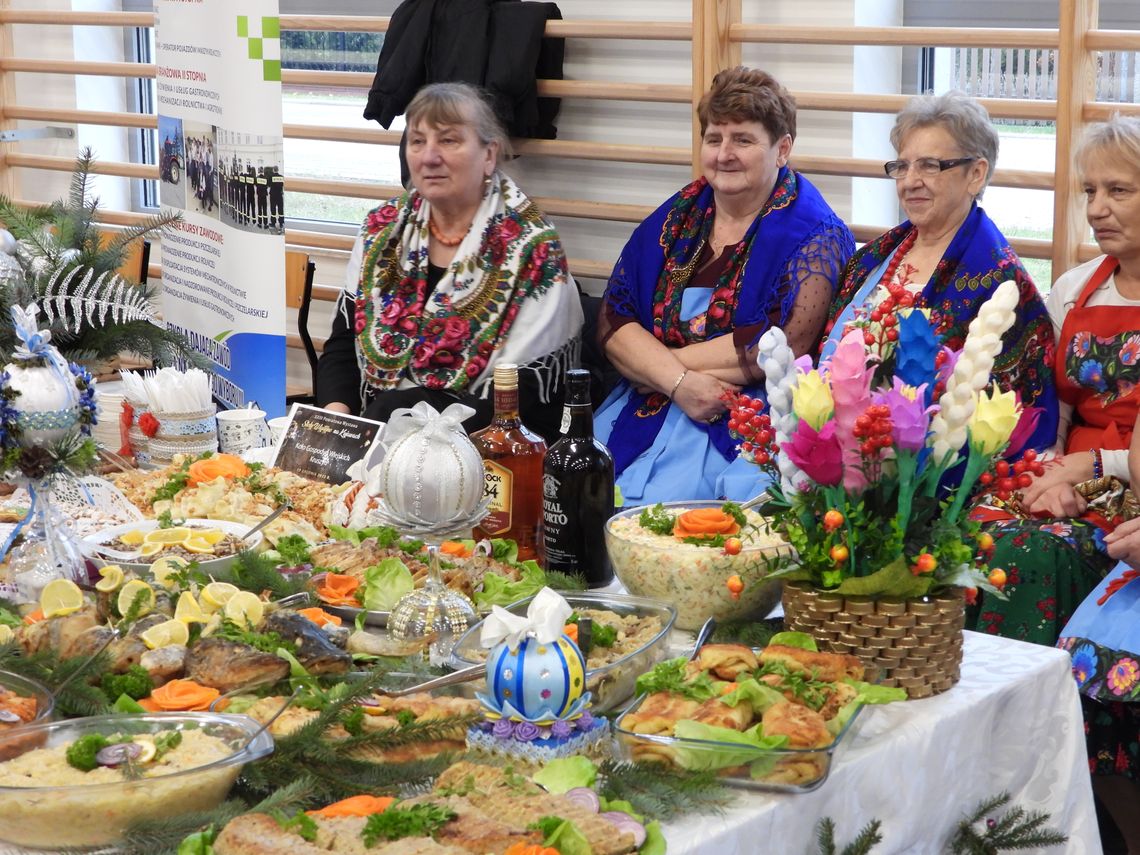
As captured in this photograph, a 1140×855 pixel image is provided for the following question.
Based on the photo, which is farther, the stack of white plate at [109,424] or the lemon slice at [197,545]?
the stack of white plate at [109,424]

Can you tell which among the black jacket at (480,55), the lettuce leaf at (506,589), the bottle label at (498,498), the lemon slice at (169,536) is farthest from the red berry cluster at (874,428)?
the black jacket at (480,55)

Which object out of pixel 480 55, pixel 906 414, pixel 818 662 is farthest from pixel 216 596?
pixel 480 55

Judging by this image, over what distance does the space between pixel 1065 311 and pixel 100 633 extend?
7.07ft

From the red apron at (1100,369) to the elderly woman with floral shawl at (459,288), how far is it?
1.22 metres

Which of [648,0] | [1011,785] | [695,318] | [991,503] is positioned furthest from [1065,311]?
[648,0]

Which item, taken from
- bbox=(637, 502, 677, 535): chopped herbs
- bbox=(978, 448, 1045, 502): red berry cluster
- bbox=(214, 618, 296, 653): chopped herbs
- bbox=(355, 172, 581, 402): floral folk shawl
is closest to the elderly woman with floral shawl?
bbox=(355, 172, 581, 402): floral folk shawl

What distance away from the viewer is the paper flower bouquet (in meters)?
1.42

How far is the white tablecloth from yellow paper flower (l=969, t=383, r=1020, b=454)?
27 centimetres

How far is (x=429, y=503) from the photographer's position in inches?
75.5

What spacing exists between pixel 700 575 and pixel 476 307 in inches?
76.3

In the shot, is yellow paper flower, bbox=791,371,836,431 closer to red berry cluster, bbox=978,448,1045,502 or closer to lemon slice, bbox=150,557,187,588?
red berry cluster, bbox=978,448,1045,502

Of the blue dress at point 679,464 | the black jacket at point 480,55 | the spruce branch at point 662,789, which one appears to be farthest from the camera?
the black jacket at point 480,55

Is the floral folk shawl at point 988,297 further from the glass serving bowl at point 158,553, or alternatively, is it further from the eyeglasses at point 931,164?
the glass serving bowl at point 158,553

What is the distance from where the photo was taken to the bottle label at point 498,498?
6.47 feet
